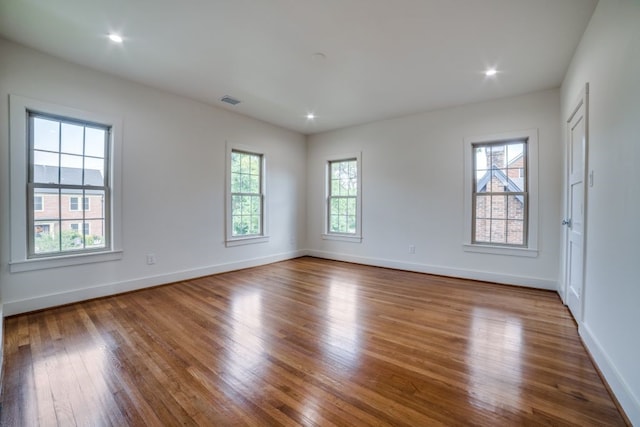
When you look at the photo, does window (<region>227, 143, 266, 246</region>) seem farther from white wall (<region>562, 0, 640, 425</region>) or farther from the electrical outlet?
white wall (<region>562, 0, 640, 425</region>)

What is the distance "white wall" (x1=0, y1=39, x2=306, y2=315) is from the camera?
2918 millimetres

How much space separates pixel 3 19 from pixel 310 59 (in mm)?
2723

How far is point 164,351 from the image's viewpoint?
2215 millimetres

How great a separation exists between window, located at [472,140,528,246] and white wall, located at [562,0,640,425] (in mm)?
1809

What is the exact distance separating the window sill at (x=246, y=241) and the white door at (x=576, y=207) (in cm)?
444

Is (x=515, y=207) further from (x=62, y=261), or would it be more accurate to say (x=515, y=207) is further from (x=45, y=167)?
(x=45, y=167)

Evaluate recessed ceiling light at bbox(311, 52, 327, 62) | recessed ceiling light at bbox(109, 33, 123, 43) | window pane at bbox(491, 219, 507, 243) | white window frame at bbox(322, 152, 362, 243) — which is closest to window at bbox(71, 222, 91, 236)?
recessed ceiling light at bbox(109, 33, 123, 43)

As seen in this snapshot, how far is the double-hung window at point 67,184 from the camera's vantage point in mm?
3039

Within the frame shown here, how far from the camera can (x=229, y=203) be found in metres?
4.83

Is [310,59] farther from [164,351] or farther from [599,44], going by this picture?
[164,351]

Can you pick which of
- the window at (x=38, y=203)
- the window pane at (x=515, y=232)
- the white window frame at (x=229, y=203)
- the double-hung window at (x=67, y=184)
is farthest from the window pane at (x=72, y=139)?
the window pane at (x=515, y=232)

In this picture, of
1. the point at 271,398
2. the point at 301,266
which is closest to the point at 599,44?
the point at 271,398

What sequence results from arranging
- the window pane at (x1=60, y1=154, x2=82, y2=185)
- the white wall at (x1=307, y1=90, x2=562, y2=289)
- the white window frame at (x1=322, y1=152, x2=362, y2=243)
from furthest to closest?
1. the white window frame at (x1=322, y1=152, x2=362, y2=243)
2. the white wall at (x1=307, y1=90, x2=562, y2=289)
3. the window pane at (x1=60, y1=154, x2=82, y2=185)

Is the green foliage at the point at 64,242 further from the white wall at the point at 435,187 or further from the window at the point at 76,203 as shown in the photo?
the white wall at the point at 435,187
